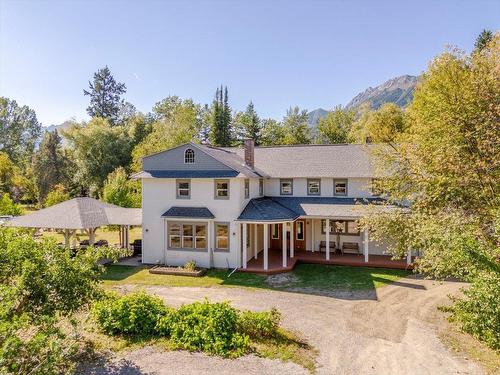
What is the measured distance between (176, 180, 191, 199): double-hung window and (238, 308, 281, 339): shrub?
37.5 feet

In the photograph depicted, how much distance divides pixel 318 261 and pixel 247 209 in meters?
5.79

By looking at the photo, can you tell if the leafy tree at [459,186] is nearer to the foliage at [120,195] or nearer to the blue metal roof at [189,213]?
the blue metal roof at [189,213]

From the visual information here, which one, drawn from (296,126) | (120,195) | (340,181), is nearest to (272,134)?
(296,126)

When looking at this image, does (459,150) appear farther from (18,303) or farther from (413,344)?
(18,303)

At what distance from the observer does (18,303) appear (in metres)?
7.64

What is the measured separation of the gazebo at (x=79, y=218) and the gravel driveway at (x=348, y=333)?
6984mm

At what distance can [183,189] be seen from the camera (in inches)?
819

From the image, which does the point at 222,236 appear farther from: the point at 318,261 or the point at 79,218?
the point at 79,218

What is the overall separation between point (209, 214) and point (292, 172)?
7581mm

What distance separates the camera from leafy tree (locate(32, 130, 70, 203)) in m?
48.5

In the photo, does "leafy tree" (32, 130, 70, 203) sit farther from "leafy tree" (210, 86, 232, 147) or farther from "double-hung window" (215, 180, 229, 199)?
"double-hung window" (215, 180, 229, 199)

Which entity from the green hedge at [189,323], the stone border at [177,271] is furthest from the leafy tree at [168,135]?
the green hedge at [189,323]

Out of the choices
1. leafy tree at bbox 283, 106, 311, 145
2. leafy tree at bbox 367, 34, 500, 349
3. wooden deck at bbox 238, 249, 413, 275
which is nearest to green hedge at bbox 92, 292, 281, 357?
leafy tree at bbox 367, 34, 500, 349

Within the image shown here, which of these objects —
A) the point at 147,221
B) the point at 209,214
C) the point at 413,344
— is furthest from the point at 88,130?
the point at 413,344
